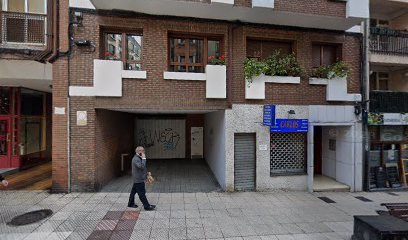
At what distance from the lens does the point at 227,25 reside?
8.04 metres

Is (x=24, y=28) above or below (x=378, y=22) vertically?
below

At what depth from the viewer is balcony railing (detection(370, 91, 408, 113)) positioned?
8.95m

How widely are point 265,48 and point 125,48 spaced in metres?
5.26

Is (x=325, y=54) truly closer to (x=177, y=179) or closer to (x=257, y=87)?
(x=257, y=87)

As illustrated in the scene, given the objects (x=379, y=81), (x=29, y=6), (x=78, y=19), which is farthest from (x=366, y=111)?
(x=29, y=6)

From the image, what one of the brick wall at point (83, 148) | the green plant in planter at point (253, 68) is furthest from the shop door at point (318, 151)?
the brick wall at point (83, 148)

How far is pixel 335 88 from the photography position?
8.52 meters

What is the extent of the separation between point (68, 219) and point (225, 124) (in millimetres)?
5313

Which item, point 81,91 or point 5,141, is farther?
point 5,141

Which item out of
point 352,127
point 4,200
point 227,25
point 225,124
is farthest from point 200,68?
point 4,200

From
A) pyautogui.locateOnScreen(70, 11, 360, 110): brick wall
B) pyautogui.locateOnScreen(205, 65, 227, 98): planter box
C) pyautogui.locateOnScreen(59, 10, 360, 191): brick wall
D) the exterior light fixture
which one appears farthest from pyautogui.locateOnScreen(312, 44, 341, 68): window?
pyautogui.locateOnScreen(205, 65, 227, 98): planter box

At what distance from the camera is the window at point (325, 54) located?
9.04m

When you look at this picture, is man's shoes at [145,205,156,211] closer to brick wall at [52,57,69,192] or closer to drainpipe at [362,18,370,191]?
brick wall at [52,57,69,192]

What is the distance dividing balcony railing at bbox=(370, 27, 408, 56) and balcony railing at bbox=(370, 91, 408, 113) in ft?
5.97
